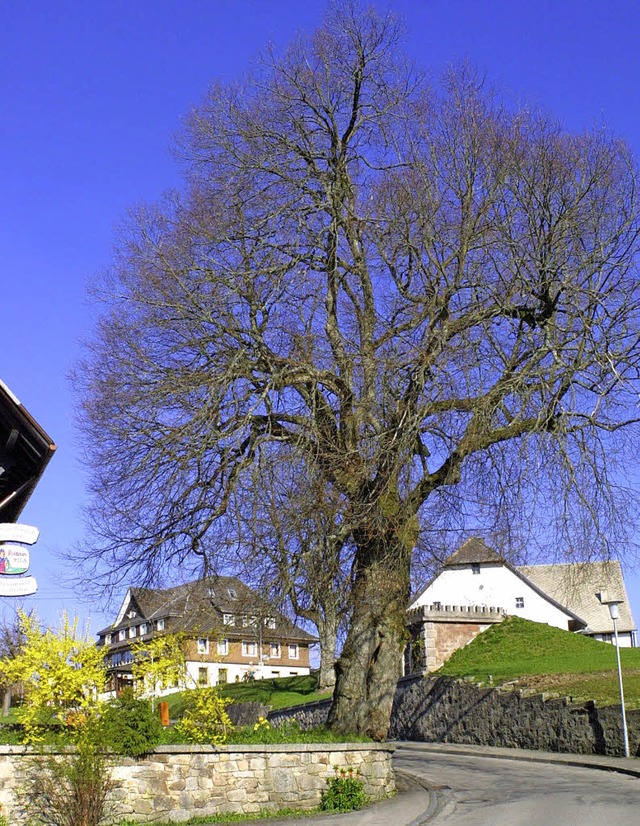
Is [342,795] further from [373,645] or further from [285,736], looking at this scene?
[373,645]

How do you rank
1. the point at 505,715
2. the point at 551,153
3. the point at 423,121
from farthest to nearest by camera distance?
the point at 505,715 < the point at 423,121 < the point at 551,153

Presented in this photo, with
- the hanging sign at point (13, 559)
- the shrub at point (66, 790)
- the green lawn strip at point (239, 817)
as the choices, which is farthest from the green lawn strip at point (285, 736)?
the hanging sign at point (13, 559)

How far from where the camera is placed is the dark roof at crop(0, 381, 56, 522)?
47.5 ft

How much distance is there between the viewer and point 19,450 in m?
15.6

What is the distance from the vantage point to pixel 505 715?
83.5ft

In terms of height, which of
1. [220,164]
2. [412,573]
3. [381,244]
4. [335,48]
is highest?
[335,48]

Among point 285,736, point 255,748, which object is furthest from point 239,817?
point 285,736

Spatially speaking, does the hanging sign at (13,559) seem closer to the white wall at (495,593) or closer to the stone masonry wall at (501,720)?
the stone masonry wall at (501,720)

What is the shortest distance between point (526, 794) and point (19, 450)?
1002 cm

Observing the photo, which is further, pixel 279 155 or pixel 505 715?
pixel 505 715

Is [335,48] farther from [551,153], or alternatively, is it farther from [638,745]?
[638,745]

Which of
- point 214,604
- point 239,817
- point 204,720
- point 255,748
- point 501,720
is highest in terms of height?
point 214,604

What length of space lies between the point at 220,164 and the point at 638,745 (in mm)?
14805

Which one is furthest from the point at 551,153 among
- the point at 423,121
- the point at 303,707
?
the point at 303,707
